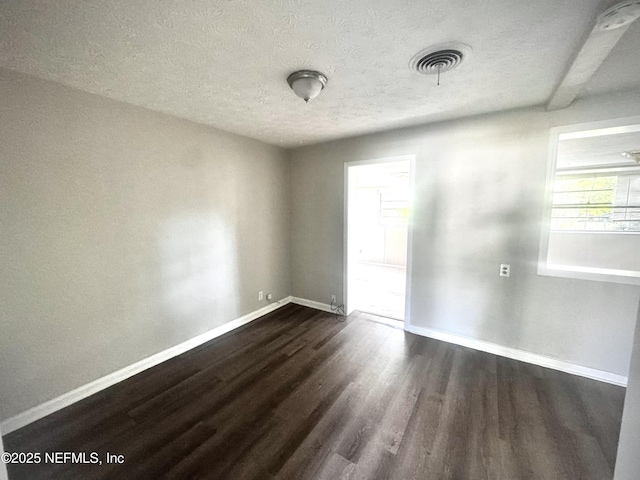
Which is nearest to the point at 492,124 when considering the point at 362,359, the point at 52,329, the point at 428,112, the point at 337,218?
the point at 428,112

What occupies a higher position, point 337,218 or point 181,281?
point 337,218

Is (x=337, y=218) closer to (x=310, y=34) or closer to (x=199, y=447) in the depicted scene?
(x=310, y=34)

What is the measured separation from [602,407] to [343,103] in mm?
3205

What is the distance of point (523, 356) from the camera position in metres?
2.52

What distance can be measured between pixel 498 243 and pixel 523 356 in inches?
46.3

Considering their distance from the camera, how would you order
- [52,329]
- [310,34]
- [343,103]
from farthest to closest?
[343,103]
[52,329]
[310,34]

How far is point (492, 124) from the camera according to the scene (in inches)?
97.3

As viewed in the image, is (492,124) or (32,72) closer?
(32,72)

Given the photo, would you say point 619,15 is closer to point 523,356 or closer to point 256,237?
point 523,356

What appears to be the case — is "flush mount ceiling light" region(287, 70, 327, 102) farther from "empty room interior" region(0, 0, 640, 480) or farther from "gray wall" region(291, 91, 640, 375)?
"gray wall" region(291, 91, 640, 375)

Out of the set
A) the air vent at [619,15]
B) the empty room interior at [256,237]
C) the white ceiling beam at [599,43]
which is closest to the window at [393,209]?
the empty room interior at [256,237]

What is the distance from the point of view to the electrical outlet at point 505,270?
2.52 m

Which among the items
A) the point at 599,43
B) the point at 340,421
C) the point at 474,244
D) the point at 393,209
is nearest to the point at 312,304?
the point at 340,421

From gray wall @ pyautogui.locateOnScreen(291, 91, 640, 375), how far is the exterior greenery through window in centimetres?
252
